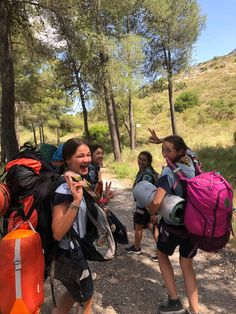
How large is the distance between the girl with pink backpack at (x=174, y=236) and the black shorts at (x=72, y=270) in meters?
0.84

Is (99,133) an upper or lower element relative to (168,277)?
upper

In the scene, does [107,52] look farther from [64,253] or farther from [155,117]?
[155,117]

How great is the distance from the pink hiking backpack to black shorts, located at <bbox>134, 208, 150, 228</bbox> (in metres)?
1.78

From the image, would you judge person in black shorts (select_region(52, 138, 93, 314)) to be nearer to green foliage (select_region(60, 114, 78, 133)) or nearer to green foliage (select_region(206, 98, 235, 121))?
green foliage (select_region(206, 98, 235, 121))

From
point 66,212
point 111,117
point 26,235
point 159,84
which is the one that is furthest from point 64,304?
point 159,84

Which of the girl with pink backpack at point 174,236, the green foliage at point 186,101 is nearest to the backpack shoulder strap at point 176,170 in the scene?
the girl with pink backpack at point 174,236

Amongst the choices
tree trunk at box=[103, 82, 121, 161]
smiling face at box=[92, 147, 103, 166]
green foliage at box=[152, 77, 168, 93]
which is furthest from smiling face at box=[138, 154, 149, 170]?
green foliage at box=[152, 77, 168, 93]

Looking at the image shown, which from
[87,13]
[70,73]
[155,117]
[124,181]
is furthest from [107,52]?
[155,117]

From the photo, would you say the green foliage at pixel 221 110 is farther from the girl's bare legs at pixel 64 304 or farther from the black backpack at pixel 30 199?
the black backpack at pixel 30 199

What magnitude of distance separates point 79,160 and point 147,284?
2.35 meters

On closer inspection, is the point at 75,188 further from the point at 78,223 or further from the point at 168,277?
the point at 168,277

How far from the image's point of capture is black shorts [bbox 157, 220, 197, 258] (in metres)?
3.08

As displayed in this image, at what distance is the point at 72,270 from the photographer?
241 centimetres

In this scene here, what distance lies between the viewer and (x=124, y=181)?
10.8m
